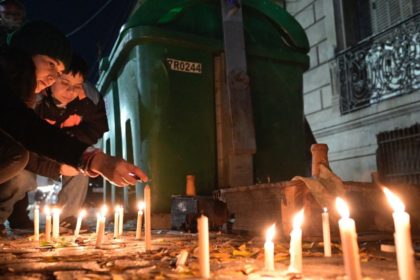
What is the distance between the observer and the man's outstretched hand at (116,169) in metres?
1.87

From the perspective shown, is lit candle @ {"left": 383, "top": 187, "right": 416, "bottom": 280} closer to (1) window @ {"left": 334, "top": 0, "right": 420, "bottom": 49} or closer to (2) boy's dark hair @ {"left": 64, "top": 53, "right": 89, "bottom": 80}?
(2) boy's dark hair @ {"left": 64, "top": 53, "right": 89, "bottom": 80}

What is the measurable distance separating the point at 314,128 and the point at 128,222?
5.48 meters

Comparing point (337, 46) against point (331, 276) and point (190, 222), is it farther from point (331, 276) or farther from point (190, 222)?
point (331, 276)

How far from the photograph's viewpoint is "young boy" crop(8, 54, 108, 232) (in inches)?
148

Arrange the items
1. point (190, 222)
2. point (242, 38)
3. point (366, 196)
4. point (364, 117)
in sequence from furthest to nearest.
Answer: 1. point (364, 117)
2. point (242, 38)
3. point (190, 222)
4. point (366, 196)

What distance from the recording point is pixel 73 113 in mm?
4043

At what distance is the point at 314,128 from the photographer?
30.0 ft

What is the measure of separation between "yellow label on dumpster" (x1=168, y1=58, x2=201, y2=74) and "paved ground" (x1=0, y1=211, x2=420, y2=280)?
2356 millimetres

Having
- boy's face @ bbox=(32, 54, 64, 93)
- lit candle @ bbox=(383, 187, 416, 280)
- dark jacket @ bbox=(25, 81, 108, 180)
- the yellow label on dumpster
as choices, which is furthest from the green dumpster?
lit candle @ bbox=(383, 187, 416, 280)

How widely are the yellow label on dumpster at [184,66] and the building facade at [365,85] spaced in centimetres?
471

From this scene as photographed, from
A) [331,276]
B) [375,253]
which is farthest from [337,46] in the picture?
[331,276]

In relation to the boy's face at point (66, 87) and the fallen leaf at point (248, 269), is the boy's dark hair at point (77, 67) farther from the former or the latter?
the fallen leaf at point (248, 269)

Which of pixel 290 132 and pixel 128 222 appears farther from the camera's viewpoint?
pixel 128 222

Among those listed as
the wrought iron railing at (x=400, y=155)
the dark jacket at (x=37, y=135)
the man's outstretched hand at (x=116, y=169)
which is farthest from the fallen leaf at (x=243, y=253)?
the wrought iron railing at (x=400, y=155)
